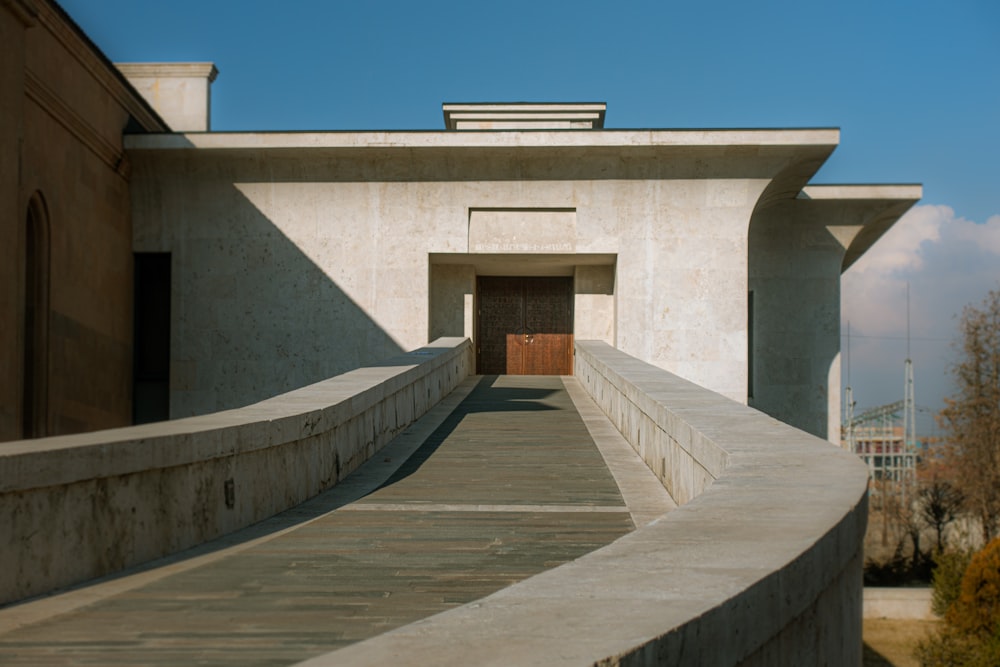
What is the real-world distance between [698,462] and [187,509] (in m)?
3.52

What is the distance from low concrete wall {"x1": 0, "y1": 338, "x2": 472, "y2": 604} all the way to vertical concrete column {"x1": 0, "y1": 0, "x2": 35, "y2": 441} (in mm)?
8245

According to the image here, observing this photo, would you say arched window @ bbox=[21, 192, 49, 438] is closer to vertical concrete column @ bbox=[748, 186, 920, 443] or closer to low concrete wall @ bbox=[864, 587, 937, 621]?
vertical concrete column @ bbox=[748, 186, 920, 443]

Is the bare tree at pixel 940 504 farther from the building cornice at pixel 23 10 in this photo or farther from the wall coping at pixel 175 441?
the wall coping at pixel 175 441

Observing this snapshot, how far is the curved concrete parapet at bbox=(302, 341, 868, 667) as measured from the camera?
289 cm

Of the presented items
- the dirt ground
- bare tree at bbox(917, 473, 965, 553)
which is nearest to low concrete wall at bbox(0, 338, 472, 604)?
the dirt ground

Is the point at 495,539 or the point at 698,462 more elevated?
the point at 698,462

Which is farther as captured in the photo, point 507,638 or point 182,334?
point 182,334

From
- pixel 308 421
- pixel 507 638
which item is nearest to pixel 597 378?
pixel 308 421

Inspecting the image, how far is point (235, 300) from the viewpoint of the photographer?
85.4ft

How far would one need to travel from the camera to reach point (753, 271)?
2859 centimetres

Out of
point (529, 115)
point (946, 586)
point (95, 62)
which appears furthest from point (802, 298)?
point (95, 62)

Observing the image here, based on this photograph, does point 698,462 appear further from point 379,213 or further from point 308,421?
point 379,213

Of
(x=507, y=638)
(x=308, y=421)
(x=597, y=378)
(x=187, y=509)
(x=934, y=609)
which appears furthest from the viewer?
(x=934, y=609)

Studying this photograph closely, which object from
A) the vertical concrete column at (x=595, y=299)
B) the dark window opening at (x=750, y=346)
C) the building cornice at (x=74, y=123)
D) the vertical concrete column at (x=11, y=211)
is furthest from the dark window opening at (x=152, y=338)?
the dark window opening at (x=750, y=346)
